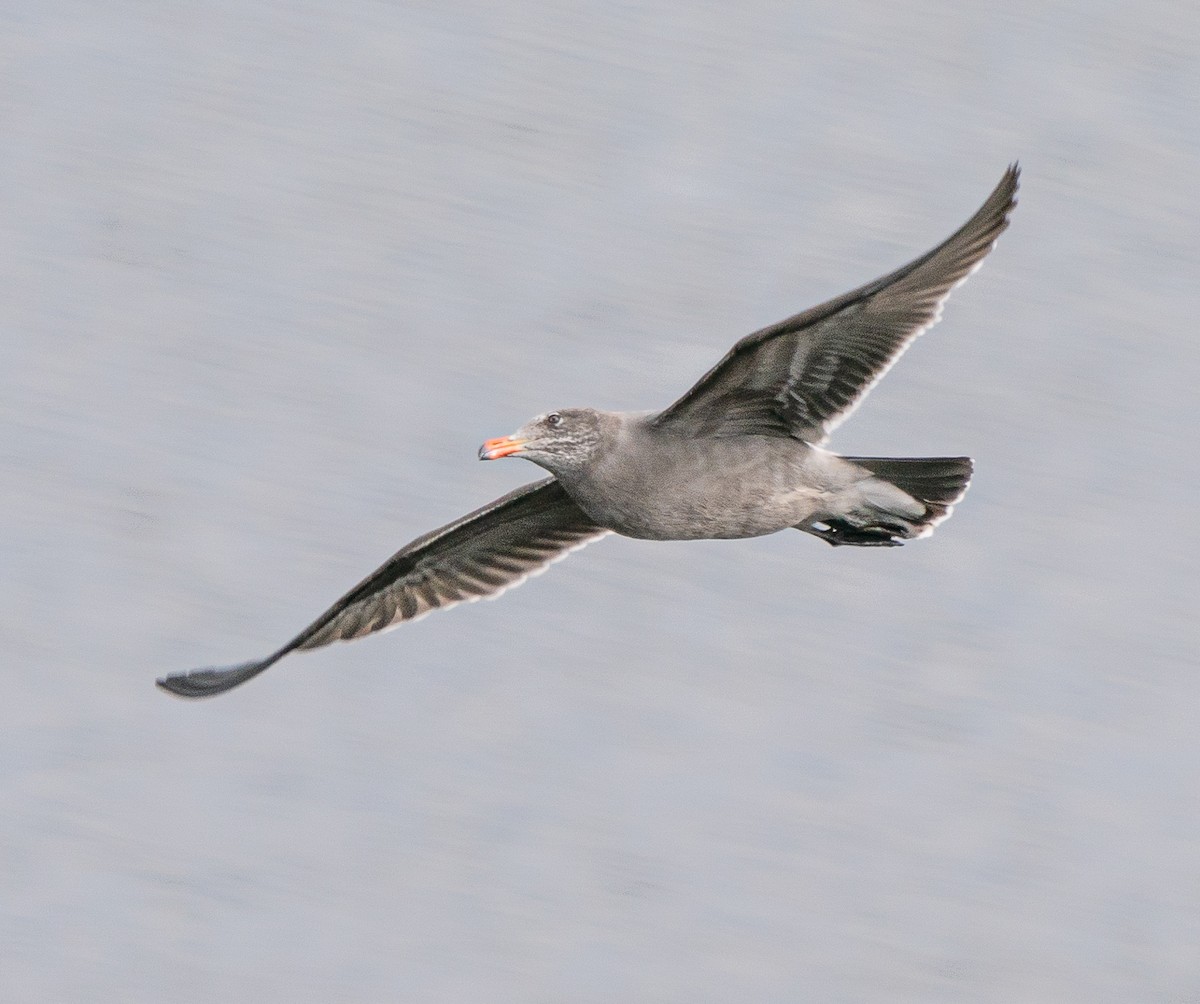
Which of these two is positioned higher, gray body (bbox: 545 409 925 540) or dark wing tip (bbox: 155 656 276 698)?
gray body (bbox: 545 409 925 540)

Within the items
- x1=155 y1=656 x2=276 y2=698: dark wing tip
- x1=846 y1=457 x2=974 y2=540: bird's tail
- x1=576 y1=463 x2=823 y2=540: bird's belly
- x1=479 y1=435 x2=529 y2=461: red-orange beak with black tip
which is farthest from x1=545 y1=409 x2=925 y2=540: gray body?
x1=155 y1=656 x2=276 y2=698: dark wing tip

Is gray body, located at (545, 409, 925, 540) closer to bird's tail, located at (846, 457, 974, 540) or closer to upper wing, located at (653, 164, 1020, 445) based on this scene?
upper wing, located at (653, 164, 1020, 445)

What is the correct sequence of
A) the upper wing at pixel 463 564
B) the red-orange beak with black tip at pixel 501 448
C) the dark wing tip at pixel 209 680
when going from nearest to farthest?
the red-orange beak with black tip at pixel 501 448, the dark wing tip at pixel 209 680, the upper wing at pixel 463 564

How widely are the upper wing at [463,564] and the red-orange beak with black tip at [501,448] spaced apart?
1.08 m

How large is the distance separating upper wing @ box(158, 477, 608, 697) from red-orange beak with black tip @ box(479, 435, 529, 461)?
3.54 ft

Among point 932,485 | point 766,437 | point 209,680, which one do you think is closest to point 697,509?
point 766,437

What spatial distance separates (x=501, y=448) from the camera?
8.78 metres

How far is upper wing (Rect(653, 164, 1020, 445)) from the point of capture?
28.9 ft

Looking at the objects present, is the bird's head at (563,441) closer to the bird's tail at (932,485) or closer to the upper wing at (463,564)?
the upper wing at (463,564)

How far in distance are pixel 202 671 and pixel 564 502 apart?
1.68 m

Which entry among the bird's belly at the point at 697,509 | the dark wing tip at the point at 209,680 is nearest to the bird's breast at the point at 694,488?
the bird's belly at the point at 697,509

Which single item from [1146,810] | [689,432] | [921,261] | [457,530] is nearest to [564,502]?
[457,530]

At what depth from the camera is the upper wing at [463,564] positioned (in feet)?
32.8

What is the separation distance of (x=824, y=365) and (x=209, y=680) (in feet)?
9.34
